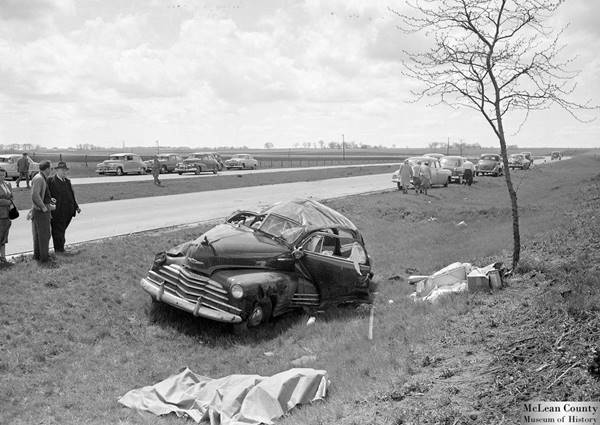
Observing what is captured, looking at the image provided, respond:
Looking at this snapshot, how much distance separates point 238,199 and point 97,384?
1614 centimetres

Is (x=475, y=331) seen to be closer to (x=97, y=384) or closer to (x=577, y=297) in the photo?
(x=577, y=297)

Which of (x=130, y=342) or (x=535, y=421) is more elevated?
(x=535, y=421)

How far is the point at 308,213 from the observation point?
403 inches

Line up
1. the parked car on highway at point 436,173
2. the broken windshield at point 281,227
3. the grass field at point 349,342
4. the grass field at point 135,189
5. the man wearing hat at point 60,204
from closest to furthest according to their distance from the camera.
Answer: the grass field at point 349,342 → the broken windshield at point 281,227 → the man wearing hat at point 60,204 → the grass field at point 135,189 → the parked car on highway at point 436,173

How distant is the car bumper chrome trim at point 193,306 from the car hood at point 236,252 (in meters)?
0.55

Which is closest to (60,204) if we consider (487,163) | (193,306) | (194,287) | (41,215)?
(41,215)

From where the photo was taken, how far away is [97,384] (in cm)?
682

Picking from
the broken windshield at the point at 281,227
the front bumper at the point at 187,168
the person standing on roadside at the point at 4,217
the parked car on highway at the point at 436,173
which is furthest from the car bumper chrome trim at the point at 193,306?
the front bumper at the point at 187,168

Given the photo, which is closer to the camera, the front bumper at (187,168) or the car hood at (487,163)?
the front bumper at (187,168)

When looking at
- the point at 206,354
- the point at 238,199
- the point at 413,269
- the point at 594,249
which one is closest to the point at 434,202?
the point at 238,199

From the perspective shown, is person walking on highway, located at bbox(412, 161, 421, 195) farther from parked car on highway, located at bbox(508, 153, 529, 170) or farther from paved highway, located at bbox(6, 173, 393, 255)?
parked car on highway, located at bbox(508, 153, 529, 170)

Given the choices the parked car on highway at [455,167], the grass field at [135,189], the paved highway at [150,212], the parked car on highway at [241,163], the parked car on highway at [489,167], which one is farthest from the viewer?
the parked car on highway at [241,163]

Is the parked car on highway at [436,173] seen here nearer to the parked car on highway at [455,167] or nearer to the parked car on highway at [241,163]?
the parked car on highway at [455,167]

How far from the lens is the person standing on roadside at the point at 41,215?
9.84m
